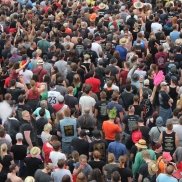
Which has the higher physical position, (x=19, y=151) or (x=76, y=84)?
(x=19, y=151)

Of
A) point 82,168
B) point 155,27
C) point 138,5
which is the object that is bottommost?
point 138,5

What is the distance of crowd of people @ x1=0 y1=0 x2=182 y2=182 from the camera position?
1150 centimetres

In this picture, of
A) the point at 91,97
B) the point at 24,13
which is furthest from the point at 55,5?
the point at 91,97

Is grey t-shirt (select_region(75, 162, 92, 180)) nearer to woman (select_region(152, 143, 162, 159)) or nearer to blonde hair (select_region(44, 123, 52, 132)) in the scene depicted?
woman (select_region(152, 143, 162, 159))

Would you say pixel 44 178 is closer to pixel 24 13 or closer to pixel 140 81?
pixel 140 81

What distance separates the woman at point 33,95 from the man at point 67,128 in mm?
1737

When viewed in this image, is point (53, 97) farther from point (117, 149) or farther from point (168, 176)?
point (168, 176)

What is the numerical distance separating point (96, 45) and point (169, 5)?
6.28 meters

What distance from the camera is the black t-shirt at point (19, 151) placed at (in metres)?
12.2

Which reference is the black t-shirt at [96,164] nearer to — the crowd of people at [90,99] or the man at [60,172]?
the crowd of people at [90,99]

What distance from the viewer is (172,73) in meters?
15.6

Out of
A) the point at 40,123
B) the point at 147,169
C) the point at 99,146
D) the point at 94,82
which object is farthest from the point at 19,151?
the point at 94,82

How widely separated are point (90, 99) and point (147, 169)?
11.1 feet

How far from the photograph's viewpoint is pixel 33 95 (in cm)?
1453
